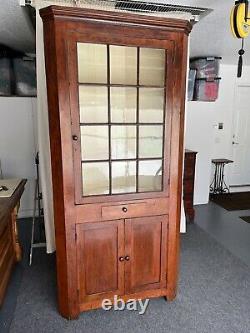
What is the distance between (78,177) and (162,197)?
66cm

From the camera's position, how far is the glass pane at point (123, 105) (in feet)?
6.01

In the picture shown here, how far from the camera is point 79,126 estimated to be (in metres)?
1.75

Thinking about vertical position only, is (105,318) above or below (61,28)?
below

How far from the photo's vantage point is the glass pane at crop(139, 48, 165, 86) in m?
1.83

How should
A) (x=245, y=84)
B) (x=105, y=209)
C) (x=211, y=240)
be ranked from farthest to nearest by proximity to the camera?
(x=245, y=84), (x=211, y=240), (x=105, y=209)

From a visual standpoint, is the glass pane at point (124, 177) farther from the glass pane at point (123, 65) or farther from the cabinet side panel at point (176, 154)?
the glass pane at point (123, 65)

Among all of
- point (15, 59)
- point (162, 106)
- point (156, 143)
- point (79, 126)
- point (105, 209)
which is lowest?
point (105, 209)

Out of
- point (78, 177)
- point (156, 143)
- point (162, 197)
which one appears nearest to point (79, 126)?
point (78, 177)

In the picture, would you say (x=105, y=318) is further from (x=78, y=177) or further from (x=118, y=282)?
(x=78, y=177)

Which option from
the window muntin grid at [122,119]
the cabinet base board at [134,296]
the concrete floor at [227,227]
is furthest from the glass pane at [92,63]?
the concrete floor at [227,227]

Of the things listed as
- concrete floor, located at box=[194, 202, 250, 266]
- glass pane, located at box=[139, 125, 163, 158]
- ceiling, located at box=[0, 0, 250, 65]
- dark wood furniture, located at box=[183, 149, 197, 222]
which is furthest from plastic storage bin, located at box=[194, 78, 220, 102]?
glass pane, located at box=[139, 125, 163, 158]

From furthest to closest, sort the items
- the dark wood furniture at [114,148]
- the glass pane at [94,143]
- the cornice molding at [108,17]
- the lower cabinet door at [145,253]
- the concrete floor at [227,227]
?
the concrete floor at [227,227] < the lower cabinet door at [145,253] < the glass pane at [94,143] < the dark wood furniture at [114,148] < the cornice molding at [108,17]

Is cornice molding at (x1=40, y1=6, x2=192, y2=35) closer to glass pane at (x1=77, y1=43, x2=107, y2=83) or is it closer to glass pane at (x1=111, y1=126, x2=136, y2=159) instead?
glass pane at (x1=77, y1=43, x2=107, y2=83)

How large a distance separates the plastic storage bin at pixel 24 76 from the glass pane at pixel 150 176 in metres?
2.42
